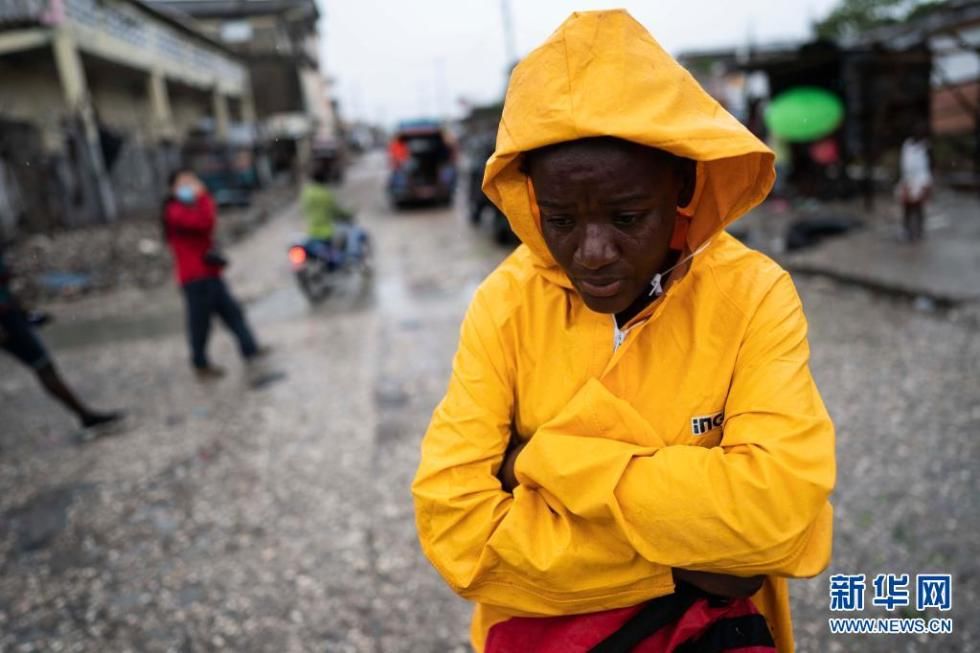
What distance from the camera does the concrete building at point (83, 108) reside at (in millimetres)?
14211

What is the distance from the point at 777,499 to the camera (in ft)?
3.47

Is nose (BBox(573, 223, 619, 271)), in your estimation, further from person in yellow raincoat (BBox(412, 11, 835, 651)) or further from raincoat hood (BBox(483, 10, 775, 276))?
raincoat hood (BBox(483, 10, 775, 276))

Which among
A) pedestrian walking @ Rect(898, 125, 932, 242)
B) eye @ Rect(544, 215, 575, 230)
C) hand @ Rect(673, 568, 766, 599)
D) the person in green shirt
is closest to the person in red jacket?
the person in green shirt

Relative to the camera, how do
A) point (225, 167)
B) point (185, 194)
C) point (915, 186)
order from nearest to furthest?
1. point (185, 194)
2. point (915, 186)
3. point (225, 167)

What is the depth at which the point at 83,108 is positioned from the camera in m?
15.3

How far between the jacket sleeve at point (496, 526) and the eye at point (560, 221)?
0.78 feet

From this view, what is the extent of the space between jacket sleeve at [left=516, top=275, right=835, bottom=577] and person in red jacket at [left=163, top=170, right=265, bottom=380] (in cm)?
552

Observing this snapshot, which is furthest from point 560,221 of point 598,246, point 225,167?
point 225,167

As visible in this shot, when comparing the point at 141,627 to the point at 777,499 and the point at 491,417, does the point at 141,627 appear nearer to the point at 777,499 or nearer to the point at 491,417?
the point at 491,417

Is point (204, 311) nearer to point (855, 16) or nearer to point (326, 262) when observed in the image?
point (326, 262)

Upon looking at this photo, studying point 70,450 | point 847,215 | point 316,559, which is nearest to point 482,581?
point 316,559

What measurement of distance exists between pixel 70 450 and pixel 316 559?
8.93 ft

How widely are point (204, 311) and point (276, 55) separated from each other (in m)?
37.3

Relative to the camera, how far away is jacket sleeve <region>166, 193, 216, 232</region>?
18.9ft
